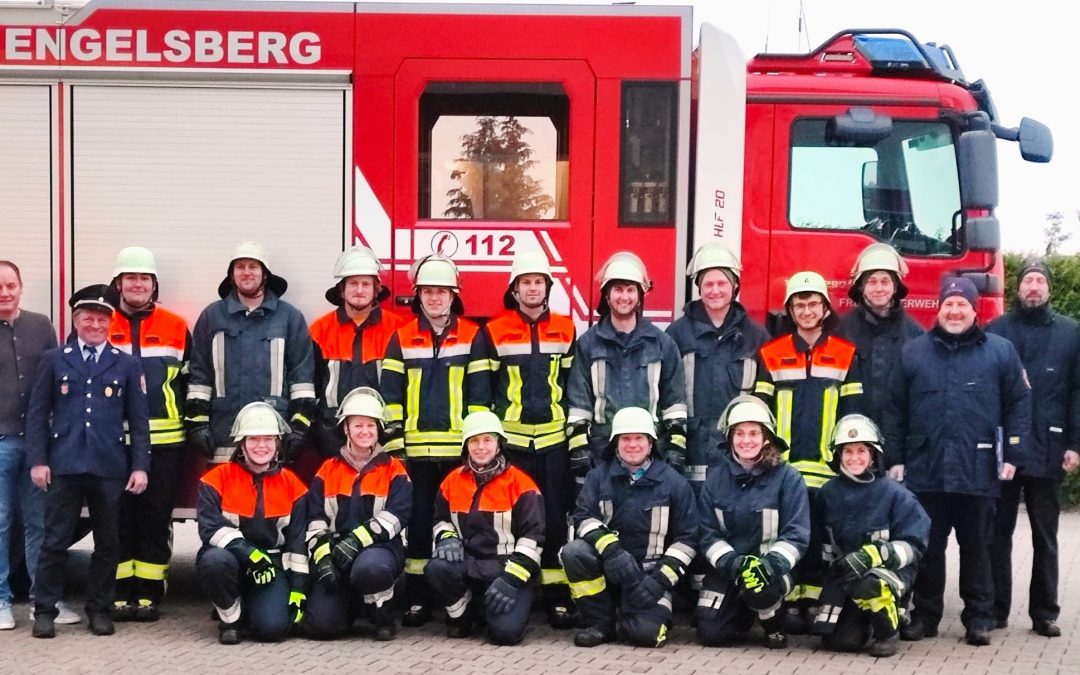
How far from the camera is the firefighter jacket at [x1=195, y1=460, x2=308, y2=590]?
6559mm

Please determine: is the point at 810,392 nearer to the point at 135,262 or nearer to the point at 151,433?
the point at 151,433

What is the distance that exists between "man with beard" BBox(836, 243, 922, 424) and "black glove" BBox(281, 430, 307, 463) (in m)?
3.00

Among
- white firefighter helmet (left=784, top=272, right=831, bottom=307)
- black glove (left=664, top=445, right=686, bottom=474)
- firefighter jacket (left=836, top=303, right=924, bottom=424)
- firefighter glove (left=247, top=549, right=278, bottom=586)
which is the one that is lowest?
firefighter glove (left=247, top=549, right=278, bottom=586)

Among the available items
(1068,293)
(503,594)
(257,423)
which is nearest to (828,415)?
(503,594)

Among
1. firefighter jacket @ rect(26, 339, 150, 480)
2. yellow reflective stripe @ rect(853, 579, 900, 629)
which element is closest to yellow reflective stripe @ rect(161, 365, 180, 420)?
firefighter jacket @ rect(26, 339, 150, 480)

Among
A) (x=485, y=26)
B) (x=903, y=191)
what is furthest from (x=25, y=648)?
(x=903, y=191)

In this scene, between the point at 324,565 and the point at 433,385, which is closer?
the point at 324,565

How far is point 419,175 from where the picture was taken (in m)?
7.11

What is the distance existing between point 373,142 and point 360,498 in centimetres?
199

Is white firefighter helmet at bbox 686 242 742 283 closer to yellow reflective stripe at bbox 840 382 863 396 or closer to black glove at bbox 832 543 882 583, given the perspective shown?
yellow reflective stripe at bbox 840 382 863 396

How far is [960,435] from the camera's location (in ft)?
21.8

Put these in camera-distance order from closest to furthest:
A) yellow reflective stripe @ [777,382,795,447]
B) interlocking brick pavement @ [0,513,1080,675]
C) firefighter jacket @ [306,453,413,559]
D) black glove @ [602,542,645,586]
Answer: interlocking brick pavement @ [0,513,1080,675] → black glove @ [602,542,645,586] → firefighter jacket @ [306,453,413,559] → yellow reflective stripe @ [777,382,795,447]

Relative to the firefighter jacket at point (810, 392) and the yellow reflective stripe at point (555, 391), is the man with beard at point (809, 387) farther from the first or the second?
the yellow reflective stripe at point (555, 391)

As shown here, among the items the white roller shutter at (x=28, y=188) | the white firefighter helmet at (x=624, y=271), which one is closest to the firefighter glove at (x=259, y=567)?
the white roller shutter at (x=28, y=188)
